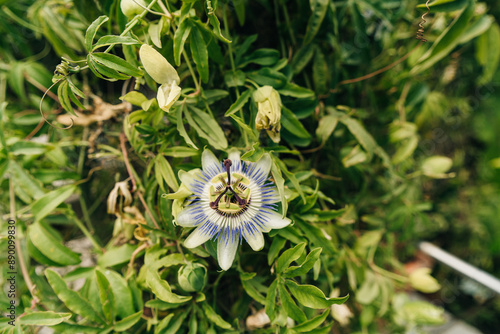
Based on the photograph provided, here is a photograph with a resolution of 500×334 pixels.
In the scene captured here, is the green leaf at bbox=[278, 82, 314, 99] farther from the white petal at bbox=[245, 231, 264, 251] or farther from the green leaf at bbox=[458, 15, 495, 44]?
the green leaf at bbox=[458, 15, 495, 44]

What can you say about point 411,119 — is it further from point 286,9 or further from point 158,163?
point 158,163

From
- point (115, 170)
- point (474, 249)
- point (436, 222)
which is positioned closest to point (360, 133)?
point (115, 170)

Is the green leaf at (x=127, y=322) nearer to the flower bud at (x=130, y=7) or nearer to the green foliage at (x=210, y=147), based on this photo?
the green foliage at (x=210, y=147)

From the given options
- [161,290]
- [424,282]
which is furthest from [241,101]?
[424,282]

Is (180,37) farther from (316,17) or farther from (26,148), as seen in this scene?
(26,148)

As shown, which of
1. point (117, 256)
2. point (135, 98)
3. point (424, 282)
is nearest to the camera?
point (135, 98)

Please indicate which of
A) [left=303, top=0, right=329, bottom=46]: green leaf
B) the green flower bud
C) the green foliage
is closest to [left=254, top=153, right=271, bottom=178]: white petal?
the green foliage

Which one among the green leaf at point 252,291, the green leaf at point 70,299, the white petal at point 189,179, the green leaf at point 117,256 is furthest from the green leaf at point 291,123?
the green leaf at point 70,299
